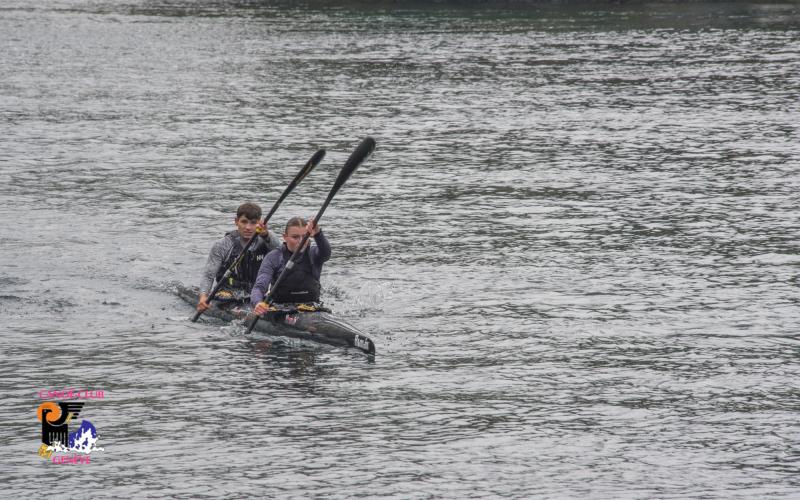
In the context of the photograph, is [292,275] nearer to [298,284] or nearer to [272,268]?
[298,284]

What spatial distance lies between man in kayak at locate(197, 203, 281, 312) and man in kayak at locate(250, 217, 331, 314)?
1.04 meters

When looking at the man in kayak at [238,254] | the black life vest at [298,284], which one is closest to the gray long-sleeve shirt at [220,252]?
the man in kayak at [238,254]

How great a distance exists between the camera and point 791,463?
1527cm

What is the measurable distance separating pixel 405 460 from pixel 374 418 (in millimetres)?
1519

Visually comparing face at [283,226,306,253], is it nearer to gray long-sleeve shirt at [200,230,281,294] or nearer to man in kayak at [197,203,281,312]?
man in kayak at [197,203,281,312]

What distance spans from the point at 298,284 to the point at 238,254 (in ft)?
6.02

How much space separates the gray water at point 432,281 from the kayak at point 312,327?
0.73 ft

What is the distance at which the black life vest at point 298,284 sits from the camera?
2070cm

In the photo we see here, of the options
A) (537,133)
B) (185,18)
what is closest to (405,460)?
(537,133)

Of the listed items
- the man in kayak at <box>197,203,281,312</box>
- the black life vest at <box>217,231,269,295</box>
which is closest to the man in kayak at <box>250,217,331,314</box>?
the man in kayak at <box>197,203,281,312</box>

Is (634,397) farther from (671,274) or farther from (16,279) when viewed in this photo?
(16,279)

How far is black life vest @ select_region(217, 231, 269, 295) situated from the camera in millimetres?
22078

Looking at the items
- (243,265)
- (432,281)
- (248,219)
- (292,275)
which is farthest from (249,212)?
(432,281)

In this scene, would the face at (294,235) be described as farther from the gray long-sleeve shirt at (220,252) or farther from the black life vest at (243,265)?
the black life vest at (243,265)
